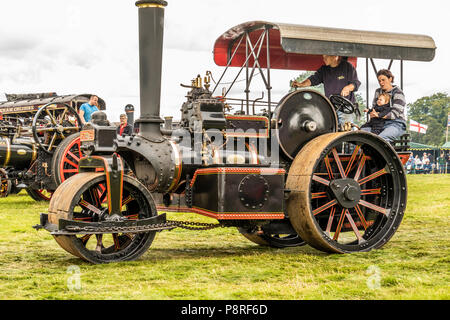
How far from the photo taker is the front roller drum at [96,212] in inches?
170

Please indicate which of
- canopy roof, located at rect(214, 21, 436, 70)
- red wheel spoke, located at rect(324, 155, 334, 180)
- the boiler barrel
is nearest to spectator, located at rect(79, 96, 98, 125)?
the boiler barrel

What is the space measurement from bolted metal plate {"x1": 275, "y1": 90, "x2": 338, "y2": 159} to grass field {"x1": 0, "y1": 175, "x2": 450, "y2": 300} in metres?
1.02

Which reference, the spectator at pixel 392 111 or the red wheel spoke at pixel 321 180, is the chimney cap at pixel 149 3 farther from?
the spectator at pixel 392 111

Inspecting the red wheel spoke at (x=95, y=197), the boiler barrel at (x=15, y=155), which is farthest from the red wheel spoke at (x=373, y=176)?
the boiler barrel at (x=15, y=155)

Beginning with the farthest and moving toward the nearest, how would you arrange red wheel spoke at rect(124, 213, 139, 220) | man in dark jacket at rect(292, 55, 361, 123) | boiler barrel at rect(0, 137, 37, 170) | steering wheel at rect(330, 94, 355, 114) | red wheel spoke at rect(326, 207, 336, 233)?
1. boiler barrel at rect(0, 137, 37, 170)
2. man in dark jacket at rect(292, 55, 361, 123)
3. steering wheel at rect(330, 94, 355, 114)
4. red wheel spoke at rect(326, 207, 336, 233)
5. red wheel spoke at rect(124, 213, 139, 220)

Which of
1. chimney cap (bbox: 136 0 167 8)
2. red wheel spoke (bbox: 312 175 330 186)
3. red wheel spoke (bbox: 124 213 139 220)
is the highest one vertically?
chimney cap (bbox: 136 0 167 8)

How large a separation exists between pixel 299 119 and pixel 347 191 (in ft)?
2.59

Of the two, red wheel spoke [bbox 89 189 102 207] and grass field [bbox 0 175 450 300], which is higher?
red wheel spoke [bbox 89 189 102 207]

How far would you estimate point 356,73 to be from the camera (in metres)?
5.99

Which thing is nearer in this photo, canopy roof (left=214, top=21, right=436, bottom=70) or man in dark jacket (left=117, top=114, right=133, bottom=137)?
canopy roof (left=214, top=21, right=436, bottom=70)

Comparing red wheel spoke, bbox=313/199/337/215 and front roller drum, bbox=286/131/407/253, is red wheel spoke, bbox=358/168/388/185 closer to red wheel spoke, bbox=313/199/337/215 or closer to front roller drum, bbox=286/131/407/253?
front roller drum, bbox=286/131/407/253

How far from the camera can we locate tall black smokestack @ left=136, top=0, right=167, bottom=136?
194 inches

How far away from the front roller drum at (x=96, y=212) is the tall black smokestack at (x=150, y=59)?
1.99ft

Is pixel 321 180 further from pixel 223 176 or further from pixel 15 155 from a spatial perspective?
pixel 15 155
